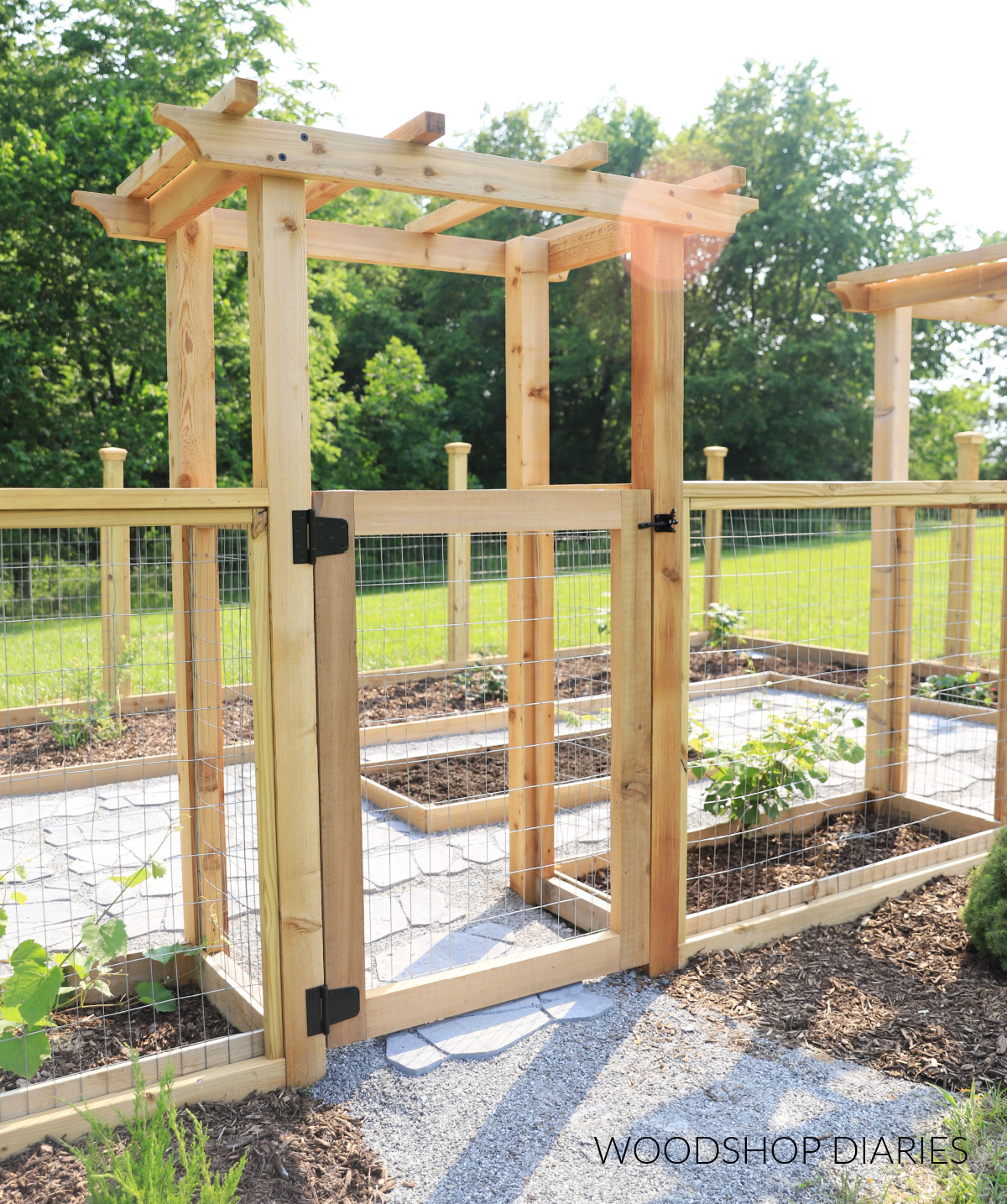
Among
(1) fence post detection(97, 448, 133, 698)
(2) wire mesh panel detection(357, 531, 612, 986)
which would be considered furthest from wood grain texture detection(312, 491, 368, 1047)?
(1) fence post detection(97, 448, 133, 698)

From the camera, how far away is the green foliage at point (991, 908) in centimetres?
341

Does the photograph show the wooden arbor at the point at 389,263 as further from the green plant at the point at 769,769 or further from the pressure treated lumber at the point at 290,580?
the green plant at the point at 769,769

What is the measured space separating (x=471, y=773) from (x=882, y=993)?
2.83 metres

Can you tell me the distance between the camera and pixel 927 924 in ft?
12.6

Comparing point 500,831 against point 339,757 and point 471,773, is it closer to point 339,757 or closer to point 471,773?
point 471,773

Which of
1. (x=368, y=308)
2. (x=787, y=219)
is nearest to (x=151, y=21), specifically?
(x=368, y=308)

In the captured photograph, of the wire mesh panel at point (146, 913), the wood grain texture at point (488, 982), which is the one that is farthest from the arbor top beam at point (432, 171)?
the wood grain texture at point (488, 982)

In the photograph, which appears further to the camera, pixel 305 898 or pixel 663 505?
pixel 663 505

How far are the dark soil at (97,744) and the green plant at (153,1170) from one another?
3687mm

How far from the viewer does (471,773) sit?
5742 mm

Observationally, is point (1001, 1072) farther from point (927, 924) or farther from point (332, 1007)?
point (332, 1007)

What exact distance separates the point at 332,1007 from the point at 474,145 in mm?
29620

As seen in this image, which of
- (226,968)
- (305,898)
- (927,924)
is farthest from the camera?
(927,924)

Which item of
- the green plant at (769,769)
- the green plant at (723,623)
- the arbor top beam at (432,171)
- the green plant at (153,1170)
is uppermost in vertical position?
the arbor top beam at (432,171)
